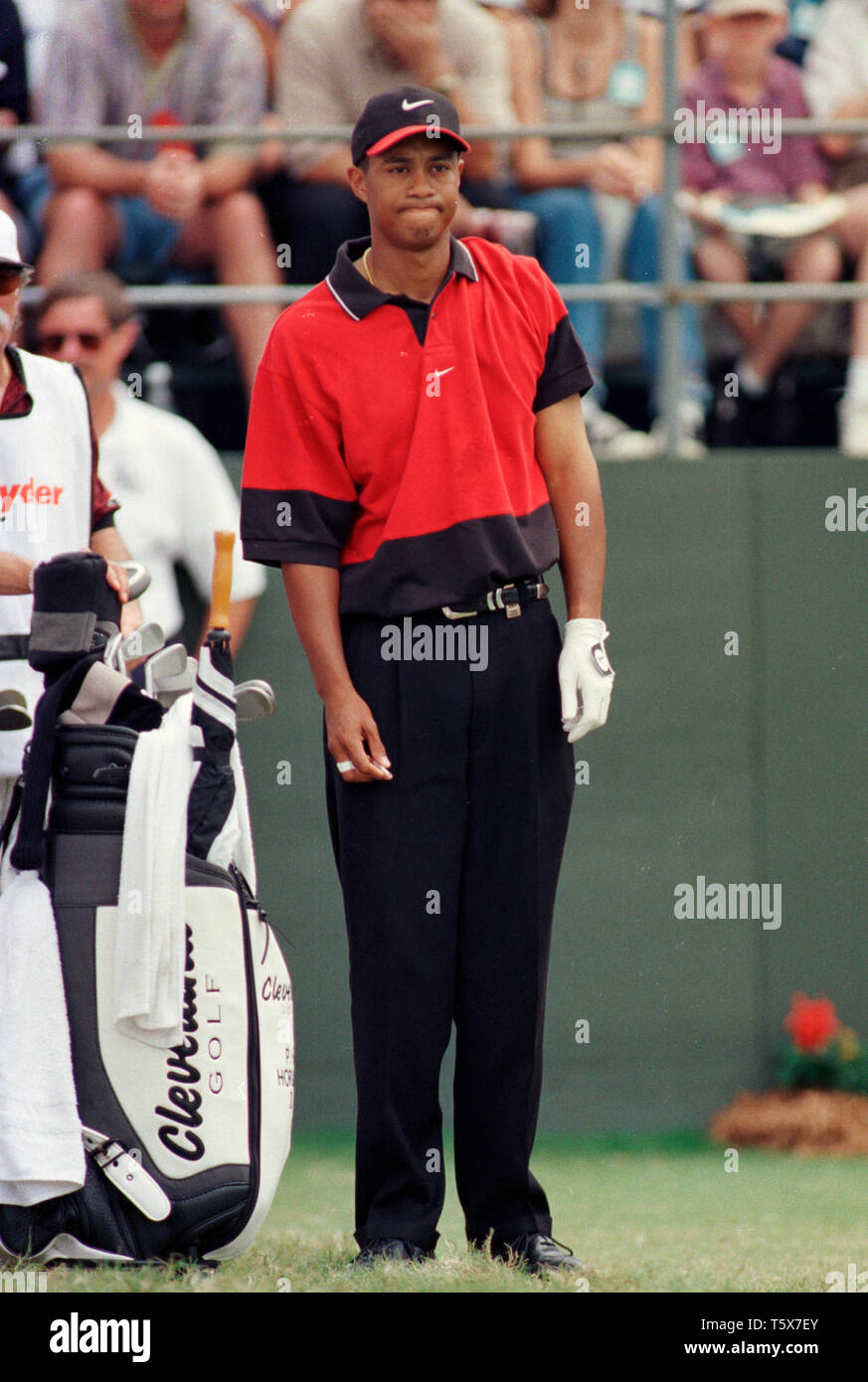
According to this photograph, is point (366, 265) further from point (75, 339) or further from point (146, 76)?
point (146, 76)

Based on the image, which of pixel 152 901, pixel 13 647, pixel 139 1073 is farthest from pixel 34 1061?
pixel 13 647

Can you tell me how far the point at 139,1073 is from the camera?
131 inches

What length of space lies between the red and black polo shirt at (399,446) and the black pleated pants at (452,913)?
0.35ft

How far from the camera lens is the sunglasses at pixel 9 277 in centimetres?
379

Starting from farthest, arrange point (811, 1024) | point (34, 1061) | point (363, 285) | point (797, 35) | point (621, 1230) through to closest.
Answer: point (797, 35), point (811, 1024), point (621, 1230), point (363, 285), point (34, 1061)

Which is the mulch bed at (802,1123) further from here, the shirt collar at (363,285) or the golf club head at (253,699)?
the shirt collar at (363,285)

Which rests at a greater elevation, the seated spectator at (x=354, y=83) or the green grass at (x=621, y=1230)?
the seated spectator at (x=354, y=83)

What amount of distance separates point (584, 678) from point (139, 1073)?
102 cm

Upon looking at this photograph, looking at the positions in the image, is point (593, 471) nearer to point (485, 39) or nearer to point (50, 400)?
point (50, 400)

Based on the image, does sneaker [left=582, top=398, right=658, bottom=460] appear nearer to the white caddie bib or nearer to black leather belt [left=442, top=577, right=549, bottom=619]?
the white caddie bib

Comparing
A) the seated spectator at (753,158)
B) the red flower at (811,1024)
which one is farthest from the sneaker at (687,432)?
the red flower at (811,1024)

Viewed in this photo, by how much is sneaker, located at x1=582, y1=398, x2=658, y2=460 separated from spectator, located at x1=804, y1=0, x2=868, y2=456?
2.03 ft

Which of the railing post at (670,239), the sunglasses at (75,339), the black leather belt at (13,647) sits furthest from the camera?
the railing post at (670,239)

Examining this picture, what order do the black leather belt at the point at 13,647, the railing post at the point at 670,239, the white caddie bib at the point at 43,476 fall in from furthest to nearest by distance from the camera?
the railing post at the point at 670,239, the white caddie bib at the point at 43,476, the black leather belt at the point at 13,647
